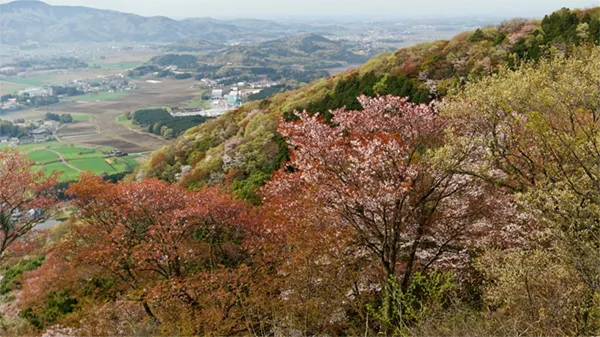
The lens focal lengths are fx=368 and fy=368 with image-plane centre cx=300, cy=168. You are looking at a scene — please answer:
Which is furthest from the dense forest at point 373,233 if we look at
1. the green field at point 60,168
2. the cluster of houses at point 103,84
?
the cluster of houses at point 103,84

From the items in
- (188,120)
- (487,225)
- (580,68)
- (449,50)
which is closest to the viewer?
(580,68)

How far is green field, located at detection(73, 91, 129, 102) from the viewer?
124 meters

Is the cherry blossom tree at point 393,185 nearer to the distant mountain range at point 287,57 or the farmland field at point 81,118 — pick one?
the farmland field at point 81,118

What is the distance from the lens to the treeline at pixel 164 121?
77319 mm

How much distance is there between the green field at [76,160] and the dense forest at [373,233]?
44684 mm

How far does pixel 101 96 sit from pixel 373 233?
141191 millimetres

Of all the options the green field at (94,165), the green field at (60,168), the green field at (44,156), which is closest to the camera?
the green field at (60,168)

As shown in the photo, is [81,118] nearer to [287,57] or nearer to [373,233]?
[373,233]

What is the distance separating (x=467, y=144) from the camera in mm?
10258

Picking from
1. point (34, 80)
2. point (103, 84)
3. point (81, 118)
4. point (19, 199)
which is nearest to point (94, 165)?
point (81, 118)

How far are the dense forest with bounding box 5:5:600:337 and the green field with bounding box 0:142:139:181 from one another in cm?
4468

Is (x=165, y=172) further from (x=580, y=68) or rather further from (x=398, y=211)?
(x=580, y=68)

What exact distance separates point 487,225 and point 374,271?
3.76m

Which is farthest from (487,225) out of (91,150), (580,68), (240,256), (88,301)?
(91,150)
